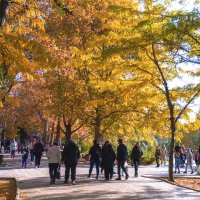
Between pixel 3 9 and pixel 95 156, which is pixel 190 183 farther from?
pixel 3 9

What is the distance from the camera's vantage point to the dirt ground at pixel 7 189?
1250cm

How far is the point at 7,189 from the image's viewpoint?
14227mm

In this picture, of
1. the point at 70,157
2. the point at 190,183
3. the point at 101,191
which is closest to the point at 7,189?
the point at 70,157

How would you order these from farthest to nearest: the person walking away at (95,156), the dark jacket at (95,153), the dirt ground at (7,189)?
the dark jacket at (95,153) → the person walking away at (95,156) → the dirt ground at (7,189)

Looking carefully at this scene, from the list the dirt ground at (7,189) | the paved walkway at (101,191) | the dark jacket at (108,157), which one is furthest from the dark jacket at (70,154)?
the dirt ground at (7,189)

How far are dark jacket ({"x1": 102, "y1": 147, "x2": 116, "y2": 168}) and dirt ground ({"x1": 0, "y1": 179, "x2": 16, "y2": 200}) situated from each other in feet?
12.7

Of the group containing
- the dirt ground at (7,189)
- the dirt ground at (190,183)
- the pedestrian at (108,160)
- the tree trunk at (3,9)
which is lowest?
the dirt ground at (7,189)

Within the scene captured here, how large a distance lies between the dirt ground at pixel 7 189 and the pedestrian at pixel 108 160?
3829 mm

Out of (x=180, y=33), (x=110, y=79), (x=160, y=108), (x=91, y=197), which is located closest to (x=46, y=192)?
(x=91, y=197)

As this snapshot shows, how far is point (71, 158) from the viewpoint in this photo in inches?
625

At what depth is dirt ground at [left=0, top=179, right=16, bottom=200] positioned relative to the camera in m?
12.5

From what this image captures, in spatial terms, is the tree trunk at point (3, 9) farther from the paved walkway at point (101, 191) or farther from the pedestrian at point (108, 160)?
the pedestrian at point (108, 160)

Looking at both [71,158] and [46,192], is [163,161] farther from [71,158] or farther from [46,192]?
[46,192]

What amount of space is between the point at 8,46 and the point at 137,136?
72.1 ft
